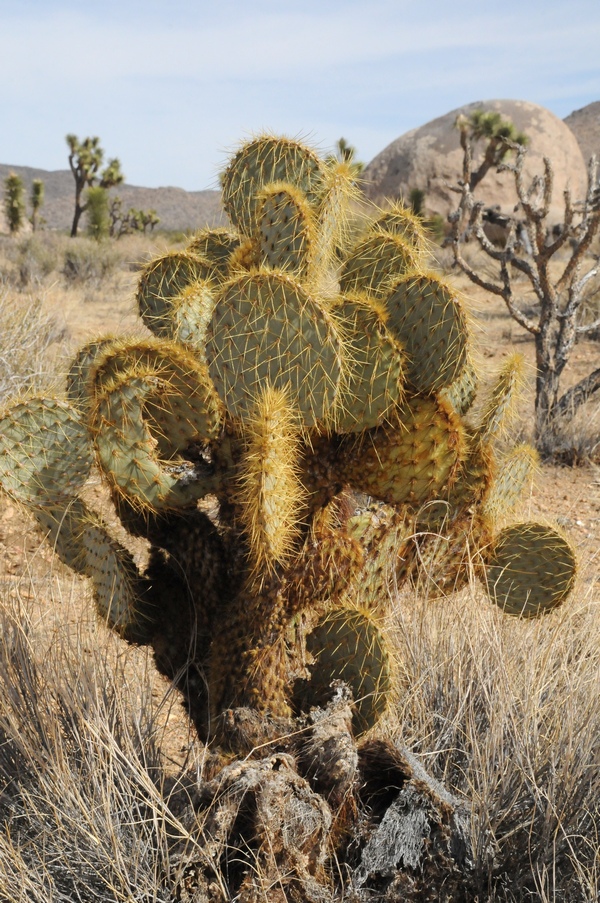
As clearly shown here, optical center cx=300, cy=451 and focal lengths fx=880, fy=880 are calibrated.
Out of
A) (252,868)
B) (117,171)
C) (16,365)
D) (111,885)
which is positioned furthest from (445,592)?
(117,171)

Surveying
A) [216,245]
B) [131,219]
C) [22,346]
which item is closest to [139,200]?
[131,219]

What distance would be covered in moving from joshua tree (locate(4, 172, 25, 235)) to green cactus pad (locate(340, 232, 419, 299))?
3115cm

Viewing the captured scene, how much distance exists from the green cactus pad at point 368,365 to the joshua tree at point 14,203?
31.7 metres

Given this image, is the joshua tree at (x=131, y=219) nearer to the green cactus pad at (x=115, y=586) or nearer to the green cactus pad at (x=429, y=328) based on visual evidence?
the green cactus pad at (x=115, y=586)

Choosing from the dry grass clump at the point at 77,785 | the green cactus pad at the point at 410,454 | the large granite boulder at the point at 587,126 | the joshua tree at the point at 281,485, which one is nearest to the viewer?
the dry grass clump at the point at 77,785

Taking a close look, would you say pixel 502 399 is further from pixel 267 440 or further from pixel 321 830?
pixel 321 830

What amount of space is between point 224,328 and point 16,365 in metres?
4.97

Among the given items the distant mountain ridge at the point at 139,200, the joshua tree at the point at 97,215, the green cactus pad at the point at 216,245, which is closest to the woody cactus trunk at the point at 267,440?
the green cactus pad at the point at 216,245

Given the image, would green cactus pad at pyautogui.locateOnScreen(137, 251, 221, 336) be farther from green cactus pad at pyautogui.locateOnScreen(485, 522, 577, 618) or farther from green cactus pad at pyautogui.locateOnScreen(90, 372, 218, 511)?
green cactus pad at pyautogui.locateOnScreen(485, 522, 577, 618)

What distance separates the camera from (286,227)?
254 cm

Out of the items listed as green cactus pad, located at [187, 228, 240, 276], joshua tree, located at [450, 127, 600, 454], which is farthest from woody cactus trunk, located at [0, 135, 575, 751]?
joshua tree, located at [450, 127, 600, 454]

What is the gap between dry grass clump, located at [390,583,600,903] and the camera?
2.16 meters

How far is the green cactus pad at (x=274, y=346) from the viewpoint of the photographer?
7.14 ft

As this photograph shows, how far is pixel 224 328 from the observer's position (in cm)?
224
